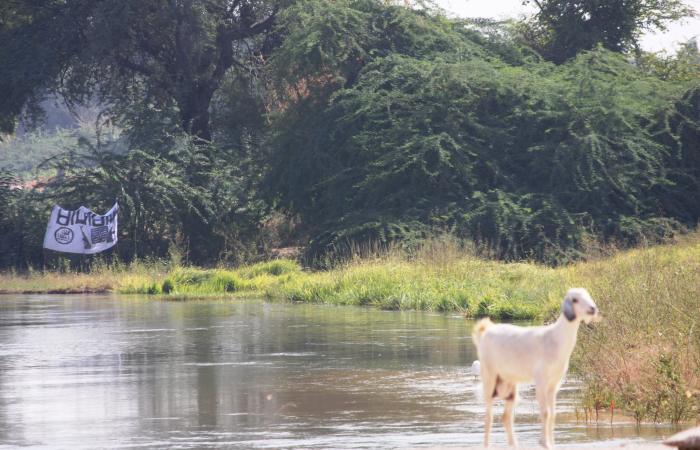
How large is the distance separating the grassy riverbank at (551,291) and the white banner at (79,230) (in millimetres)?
1165

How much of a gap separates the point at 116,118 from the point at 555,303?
29142 mm

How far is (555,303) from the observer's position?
13.3 meters

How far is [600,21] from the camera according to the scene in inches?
1377

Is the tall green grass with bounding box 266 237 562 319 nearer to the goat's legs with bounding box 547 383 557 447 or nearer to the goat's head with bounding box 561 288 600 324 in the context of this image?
the goat's legs with bounding box 547 383 557 447

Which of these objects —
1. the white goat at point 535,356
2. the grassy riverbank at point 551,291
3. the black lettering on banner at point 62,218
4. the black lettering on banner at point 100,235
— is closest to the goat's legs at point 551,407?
the white goat at point 535,356

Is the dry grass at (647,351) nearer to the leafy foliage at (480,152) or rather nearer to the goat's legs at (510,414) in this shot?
the goat's legs at (510,414)

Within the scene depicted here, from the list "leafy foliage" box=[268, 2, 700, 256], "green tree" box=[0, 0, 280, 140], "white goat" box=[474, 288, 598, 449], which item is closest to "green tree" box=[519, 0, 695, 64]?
"leafy foliage" box=[268, 2, 700, 256]

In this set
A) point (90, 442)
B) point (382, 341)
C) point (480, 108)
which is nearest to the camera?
point (90, 442)

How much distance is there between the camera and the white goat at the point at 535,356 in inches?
138

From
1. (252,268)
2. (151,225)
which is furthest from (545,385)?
(151,225)

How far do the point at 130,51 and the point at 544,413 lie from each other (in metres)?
34.6

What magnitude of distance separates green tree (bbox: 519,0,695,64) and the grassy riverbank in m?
15.2

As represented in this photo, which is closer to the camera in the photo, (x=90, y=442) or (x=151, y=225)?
(x=90, y=442)

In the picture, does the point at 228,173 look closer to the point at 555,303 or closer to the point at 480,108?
the point at 480,108
